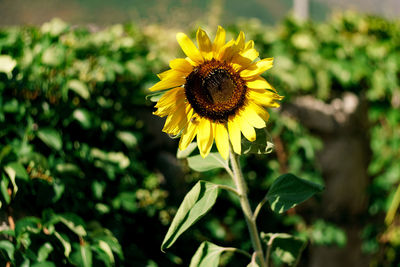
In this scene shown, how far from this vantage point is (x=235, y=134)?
1.21 metres

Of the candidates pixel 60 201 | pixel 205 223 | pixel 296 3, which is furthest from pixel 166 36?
pixel 296 3

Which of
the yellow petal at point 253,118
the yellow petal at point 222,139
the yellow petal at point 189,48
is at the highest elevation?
the yellow petal at point 189,48

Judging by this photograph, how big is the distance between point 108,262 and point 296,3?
5.22 meters

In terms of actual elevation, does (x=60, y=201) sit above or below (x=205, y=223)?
above

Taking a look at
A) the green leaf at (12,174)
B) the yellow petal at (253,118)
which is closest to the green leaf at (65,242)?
the green leaf at (12,174)

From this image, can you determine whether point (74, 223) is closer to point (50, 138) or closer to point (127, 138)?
point (50, 138)

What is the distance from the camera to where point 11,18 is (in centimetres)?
414

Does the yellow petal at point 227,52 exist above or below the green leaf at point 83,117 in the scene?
above

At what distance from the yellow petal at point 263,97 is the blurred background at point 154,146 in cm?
71

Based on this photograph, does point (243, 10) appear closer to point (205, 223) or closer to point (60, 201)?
point (205, 223)

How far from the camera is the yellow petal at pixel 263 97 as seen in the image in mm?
1159

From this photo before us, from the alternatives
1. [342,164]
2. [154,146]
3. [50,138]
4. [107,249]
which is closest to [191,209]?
[107,249]

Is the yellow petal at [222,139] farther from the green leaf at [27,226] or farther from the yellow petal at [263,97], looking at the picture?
the green leaf at [27,226]

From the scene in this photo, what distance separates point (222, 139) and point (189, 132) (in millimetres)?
100
